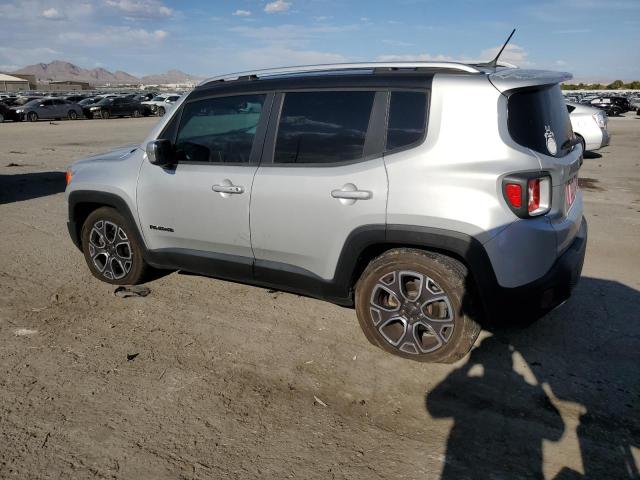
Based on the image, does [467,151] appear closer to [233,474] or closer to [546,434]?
[546,434]

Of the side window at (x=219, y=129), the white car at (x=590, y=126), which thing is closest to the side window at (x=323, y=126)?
the side window at (x=219, y=129)

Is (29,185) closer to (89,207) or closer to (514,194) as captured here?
(89,207)

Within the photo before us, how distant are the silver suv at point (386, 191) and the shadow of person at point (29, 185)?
5.77m

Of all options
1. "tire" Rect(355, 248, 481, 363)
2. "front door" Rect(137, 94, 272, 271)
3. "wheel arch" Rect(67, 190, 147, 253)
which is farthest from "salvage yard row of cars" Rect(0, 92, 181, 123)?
"tire" Rect(355, 248, 481, 363)

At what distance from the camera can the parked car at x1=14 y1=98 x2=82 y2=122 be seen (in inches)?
1304

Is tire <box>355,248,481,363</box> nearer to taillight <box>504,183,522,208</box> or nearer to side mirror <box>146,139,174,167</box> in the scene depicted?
taillight <box>504,183,522,208</box>

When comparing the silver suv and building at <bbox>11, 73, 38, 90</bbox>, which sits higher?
building at <bbox>11, 73, 38, 90</bbox>

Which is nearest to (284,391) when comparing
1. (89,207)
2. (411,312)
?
(411,312)

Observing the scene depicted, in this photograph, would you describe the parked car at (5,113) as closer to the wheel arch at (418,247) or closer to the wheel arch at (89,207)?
the wheel arch at (89,207)

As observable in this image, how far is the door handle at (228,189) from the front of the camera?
12.8 ft

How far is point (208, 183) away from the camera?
159 inches

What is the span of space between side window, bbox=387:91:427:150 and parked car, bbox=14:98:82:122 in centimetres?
3511

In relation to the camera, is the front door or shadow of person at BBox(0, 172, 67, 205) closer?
the front door

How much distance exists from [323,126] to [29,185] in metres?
8.37
